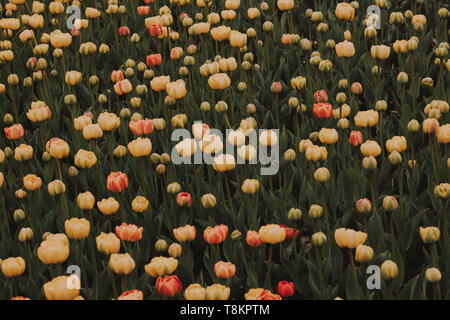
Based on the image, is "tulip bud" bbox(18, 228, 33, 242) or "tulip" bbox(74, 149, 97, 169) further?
"tulip" bbox(74, 149, 97, 169)

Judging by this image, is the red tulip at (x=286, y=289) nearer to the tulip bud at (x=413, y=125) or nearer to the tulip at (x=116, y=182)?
the tulip at (x=116, y=182)

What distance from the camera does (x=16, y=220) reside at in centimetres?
295

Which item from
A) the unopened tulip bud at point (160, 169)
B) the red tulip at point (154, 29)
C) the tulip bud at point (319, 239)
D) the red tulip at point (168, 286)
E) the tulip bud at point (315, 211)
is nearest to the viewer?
the red tulip at point (168, 286)

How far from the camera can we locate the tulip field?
2.58 metres

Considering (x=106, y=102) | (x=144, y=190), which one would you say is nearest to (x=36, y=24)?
(x=106, y=102)

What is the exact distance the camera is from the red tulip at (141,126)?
3293mm

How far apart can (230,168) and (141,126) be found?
61 cm

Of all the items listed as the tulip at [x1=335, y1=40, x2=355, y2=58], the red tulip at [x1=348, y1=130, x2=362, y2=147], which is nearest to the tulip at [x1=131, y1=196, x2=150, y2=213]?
the red tulip at [x1=348, y1=130, x2=362, y2=147]

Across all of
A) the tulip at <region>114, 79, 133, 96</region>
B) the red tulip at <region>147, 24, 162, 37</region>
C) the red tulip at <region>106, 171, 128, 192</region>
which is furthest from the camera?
the red tulip at <region>147, 24, 162, 37</region>

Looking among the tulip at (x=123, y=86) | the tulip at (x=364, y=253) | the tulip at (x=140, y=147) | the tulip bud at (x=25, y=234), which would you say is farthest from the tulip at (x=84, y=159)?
the tulip at (x=364, y=253)

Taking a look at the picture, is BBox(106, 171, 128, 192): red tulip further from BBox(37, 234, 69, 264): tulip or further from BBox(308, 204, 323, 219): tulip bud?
BBox(308, 204, 323, 219): tulip bud

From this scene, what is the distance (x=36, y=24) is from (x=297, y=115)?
84.2 inches

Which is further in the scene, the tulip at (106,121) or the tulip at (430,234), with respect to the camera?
the tulip at (106,121)

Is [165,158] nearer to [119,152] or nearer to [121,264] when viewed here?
[119,152]
